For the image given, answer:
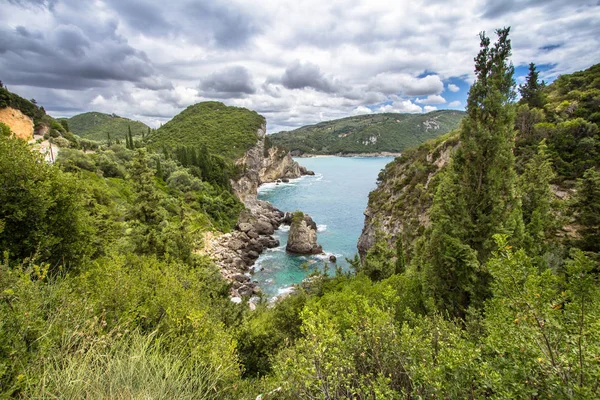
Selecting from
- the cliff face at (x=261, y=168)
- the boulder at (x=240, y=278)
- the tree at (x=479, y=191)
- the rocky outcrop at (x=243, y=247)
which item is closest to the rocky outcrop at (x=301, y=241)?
the rocky outcrop at (x=243, y=247)

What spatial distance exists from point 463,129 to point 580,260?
7640 mm

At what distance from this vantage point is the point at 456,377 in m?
3.55

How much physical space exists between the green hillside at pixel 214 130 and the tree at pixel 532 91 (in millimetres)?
Result: 74932

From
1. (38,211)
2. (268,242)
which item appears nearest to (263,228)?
(268,242)

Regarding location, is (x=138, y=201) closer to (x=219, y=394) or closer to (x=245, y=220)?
(x=219, y=394)

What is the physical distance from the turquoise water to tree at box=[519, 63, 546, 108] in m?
31.0

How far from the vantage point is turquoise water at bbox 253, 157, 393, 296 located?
36.3m

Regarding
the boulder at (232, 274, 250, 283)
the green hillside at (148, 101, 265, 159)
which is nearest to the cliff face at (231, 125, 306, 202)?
the green hillside at (148, 101, 265, 159)

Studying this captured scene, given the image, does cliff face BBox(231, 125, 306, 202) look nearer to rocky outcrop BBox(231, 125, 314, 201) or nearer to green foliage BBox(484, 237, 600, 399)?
rocky outcrop BBox(231, 125, 314, 201)

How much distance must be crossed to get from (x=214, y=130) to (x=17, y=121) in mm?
67311

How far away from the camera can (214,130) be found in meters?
106

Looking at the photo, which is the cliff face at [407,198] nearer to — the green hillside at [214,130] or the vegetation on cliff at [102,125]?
the green hillside at [214,130]

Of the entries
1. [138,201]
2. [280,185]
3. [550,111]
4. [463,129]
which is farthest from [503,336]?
[280,185]

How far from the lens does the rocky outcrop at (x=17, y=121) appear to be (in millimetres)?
39188
